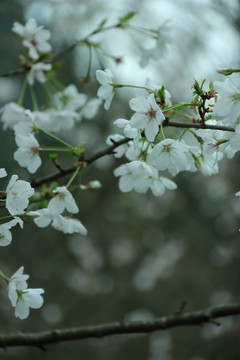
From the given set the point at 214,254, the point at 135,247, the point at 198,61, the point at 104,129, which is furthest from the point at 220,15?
the point at 135,247

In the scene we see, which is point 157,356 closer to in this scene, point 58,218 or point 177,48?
point 177,48

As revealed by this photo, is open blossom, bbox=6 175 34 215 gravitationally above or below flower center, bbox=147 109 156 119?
below

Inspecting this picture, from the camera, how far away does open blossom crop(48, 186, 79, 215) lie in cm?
107

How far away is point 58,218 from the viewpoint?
116 centimetres

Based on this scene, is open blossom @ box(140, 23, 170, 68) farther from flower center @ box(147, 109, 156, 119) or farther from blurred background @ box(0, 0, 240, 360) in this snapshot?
blurred background @ box(0, 0, 240, 360)

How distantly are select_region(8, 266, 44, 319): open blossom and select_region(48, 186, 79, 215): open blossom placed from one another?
0.67 ft

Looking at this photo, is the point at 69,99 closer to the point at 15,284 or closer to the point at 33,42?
the point at 33,42

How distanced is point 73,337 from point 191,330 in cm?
360

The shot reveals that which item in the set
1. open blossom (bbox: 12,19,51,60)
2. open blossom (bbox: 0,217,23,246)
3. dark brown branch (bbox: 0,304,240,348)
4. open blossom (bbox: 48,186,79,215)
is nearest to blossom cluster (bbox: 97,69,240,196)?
open blossom (bbox: 48,186,79,215)

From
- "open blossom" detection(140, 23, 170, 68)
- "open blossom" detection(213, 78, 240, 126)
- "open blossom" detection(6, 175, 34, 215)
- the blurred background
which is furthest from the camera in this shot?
the blurred background

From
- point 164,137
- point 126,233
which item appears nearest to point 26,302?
point 164,137

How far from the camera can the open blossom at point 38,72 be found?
61.4 inches

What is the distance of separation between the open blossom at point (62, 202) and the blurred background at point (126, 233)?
2794 mm

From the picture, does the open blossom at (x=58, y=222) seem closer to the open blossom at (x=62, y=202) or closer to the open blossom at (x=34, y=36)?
the open blossom at (x=62, y=202)
